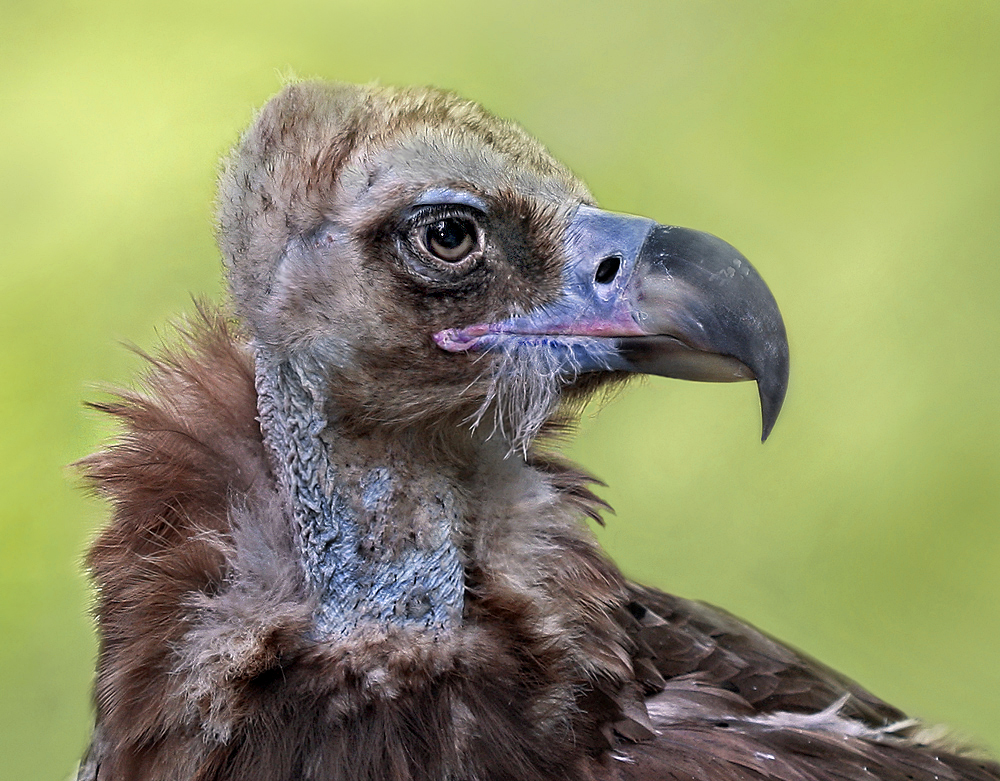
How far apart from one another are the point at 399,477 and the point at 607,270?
43 cm

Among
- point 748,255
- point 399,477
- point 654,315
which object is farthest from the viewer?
point 748,255

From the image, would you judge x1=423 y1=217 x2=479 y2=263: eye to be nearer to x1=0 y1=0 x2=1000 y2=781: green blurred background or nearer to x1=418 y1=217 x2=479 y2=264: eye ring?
x1=418 y1=217 x2=479 y2=264: eye ring

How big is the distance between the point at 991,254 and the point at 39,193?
11.9 ft

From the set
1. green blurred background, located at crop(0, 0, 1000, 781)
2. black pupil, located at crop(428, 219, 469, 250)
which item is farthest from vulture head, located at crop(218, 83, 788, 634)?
green blurred background, located at crop(0, 0, 1000, 781)

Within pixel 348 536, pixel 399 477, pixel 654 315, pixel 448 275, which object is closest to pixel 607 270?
pixel 654 315

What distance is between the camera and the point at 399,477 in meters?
1.71

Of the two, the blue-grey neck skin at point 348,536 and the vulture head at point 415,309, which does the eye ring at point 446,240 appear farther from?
the blue-grey neck skin at point 348,536

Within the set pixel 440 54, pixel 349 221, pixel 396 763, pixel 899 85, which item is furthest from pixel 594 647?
pixel 899 85

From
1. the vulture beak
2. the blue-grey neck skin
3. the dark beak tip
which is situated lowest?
the blue-grey neck skin

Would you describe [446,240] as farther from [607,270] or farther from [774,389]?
[774,389]

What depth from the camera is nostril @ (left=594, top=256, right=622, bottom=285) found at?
1.66 meters

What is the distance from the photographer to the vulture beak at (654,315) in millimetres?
1576

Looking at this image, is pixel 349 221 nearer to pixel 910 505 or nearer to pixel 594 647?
pixel 594 647

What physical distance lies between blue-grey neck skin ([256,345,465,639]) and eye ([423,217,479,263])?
0.25 metres
